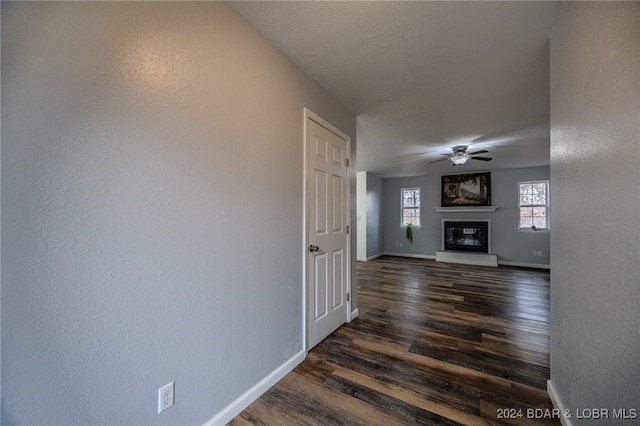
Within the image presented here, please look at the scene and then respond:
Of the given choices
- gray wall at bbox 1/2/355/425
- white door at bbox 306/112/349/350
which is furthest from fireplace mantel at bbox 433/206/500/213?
gray wall at bbox 1/2/355/425

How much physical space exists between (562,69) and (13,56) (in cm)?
243

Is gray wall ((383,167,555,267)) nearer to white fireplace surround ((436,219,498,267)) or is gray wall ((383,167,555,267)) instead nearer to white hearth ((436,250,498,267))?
white fireplace surround ((436,219,498,267))

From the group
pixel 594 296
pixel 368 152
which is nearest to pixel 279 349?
pixel 594 296

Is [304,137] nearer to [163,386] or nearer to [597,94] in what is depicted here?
[597,94]

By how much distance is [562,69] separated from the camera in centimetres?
136

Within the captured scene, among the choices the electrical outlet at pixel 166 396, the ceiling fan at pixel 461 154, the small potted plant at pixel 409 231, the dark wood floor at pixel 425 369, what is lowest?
the dark wood floor at pixel 425 369

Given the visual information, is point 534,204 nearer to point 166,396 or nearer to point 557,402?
point 557,402

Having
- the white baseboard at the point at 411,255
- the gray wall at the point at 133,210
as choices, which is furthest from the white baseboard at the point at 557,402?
the white baseboard at the point at 411,255

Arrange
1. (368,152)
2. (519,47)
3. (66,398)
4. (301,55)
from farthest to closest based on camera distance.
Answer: (368,152) < (301,55) < (519,47) < (66,398)

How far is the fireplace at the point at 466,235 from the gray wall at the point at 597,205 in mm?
5429

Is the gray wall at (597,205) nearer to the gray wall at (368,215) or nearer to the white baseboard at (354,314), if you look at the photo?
the white baseboard at (354,314)

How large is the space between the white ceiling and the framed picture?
3094 mm

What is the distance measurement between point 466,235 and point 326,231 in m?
5.64

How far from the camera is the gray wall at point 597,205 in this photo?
2.60 feet
